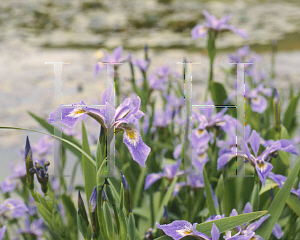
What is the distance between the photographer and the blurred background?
6.14ft

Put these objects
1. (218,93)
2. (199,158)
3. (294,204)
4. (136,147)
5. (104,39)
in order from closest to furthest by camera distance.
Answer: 1. (136,147)
2. (294,204)
3. (199,158)
4. (218,93)
5. (104,39)

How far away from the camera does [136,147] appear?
→ 0.28 m

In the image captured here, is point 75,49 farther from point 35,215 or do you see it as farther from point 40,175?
point 40,175

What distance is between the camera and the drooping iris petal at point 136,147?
0.27 meters

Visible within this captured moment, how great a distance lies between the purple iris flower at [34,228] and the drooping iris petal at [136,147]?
0.44 meters

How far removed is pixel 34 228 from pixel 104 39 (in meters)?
2.26

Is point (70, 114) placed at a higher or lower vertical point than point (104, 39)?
lower

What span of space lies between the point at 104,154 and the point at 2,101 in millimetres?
1732

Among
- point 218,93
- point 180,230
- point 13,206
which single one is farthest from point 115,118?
point 218,93

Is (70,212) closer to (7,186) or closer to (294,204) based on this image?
(7,186)

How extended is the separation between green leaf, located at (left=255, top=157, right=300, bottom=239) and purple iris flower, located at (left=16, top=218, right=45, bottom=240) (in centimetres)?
46

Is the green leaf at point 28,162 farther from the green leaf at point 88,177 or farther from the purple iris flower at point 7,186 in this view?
the purple iris flower at point 7,186

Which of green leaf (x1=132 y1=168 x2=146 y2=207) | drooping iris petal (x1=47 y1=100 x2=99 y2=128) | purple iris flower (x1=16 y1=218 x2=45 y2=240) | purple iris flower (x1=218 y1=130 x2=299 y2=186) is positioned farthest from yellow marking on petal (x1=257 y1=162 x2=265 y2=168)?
purple iris flower (x1=16 y1=218 x2=45 y2=240)

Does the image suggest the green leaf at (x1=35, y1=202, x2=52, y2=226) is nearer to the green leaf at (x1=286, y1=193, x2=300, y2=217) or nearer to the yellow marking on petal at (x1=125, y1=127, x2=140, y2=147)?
the yellow marking on petal at (x1=125, y1=127, x2=140, y2=147)
